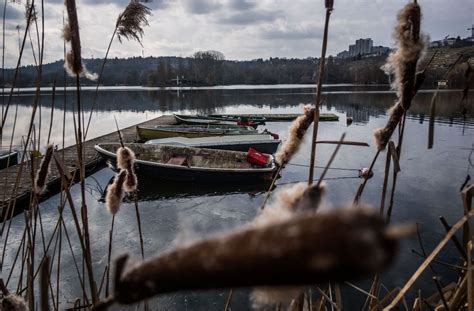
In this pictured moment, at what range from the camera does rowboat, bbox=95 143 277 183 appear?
456 inches

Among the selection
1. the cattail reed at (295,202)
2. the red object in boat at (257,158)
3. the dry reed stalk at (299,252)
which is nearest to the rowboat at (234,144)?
the red object in boat at (257,158)

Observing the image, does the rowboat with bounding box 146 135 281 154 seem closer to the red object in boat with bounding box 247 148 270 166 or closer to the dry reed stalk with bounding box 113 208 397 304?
the red object in boat with bounding box 247 148 270 166

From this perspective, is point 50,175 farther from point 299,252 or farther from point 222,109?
point 222,109

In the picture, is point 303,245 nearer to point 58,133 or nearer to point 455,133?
point 455,133

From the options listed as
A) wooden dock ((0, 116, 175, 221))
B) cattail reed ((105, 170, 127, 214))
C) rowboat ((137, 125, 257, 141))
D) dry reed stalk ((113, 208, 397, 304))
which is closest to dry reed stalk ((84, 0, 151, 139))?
cattail reed ((105, 170, 127, 214))

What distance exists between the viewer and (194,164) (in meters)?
13.9

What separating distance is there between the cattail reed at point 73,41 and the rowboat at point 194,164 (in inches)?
394

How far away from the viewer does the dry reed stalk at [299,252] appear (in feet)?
0.89

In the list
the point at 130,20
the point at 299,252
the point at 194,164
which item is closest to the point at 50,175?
the point at 194,164

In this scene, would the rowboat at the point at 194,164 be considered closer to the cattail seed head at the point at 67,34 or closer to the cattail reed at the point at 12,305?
the cattail seed head at the point at 67,34

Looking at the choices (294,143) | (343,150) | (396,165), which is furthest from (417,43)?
(343,150)

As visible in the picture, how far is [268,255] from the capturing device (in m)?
0.29

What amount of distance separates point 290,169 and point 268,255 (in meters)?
14.6

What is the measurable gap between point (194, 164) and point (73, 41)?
497 inches
